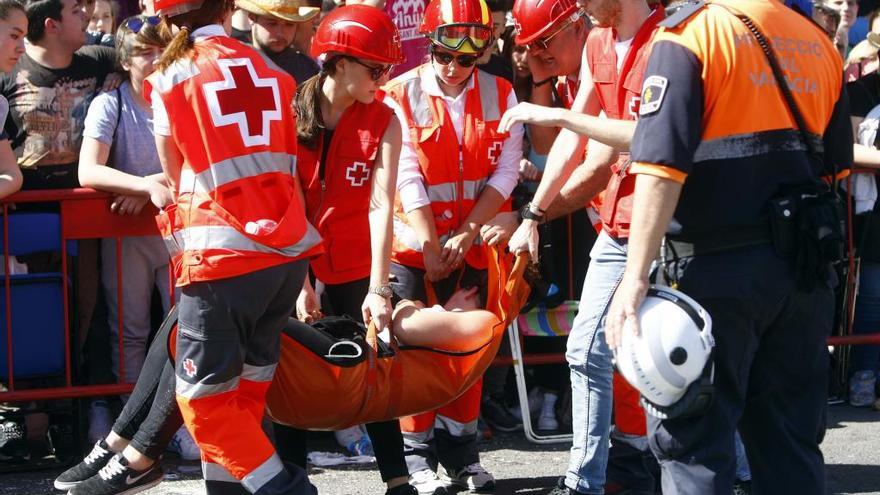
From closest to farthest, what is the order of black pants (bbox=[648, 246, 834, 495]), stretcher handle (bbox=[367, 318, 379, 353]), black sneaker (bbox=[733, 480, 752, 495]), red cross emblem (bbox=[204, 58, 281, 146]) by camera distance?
black pants (bbox=[648, 246, 834, 495]) < red cross emblem (bbox=[204, 58, 281, 146]) < stretcher handle (bbox=[367, 318, 379, 353]) < black sneaker (bbox=[733, 480, 752, 495])

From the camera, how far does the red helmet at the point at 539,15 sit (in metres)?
6.02

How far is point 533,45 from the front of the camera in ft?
20.3

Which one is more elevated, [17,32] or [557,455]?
[17,32]

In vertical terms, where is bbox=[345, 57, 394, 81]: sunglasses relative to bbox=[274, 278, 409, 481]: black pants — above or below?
above

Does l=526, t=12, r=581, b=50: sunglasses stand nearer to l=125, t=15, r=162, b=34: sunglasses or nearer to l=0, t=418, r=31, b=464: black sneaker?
l=125, t=15, r=162, b=34: sunglasses

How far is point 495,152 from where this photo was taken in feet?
19.1

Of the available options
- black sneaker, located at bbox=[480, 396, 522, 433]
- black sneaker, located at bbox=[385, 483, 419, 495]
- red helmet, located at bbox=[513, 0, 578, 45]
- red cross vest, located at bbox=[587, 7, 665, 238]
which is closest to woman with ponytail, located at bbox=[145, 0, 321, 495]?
black sneaker, located at bbox=[385, 483, 419, 495]

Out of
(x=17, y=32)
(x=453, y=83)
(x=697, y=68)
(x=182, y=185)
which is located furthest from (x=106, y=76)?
(x=697, y=68)

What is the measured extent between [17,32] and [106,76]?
24.9 inches

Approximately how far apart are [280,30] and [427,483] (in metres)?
2.62

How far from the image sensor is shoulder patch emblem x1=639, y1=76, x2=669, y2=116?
3656 millimetres

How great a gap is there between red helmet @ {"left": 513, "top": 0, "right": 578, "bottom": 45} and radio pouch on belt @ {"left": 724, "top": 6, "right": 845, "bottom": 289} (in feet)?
7.66

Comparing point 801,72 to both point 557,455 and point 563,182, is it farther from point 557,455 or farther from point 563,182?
point 557,455

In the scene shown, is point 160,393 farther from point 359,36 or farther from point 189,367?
point 359,36
